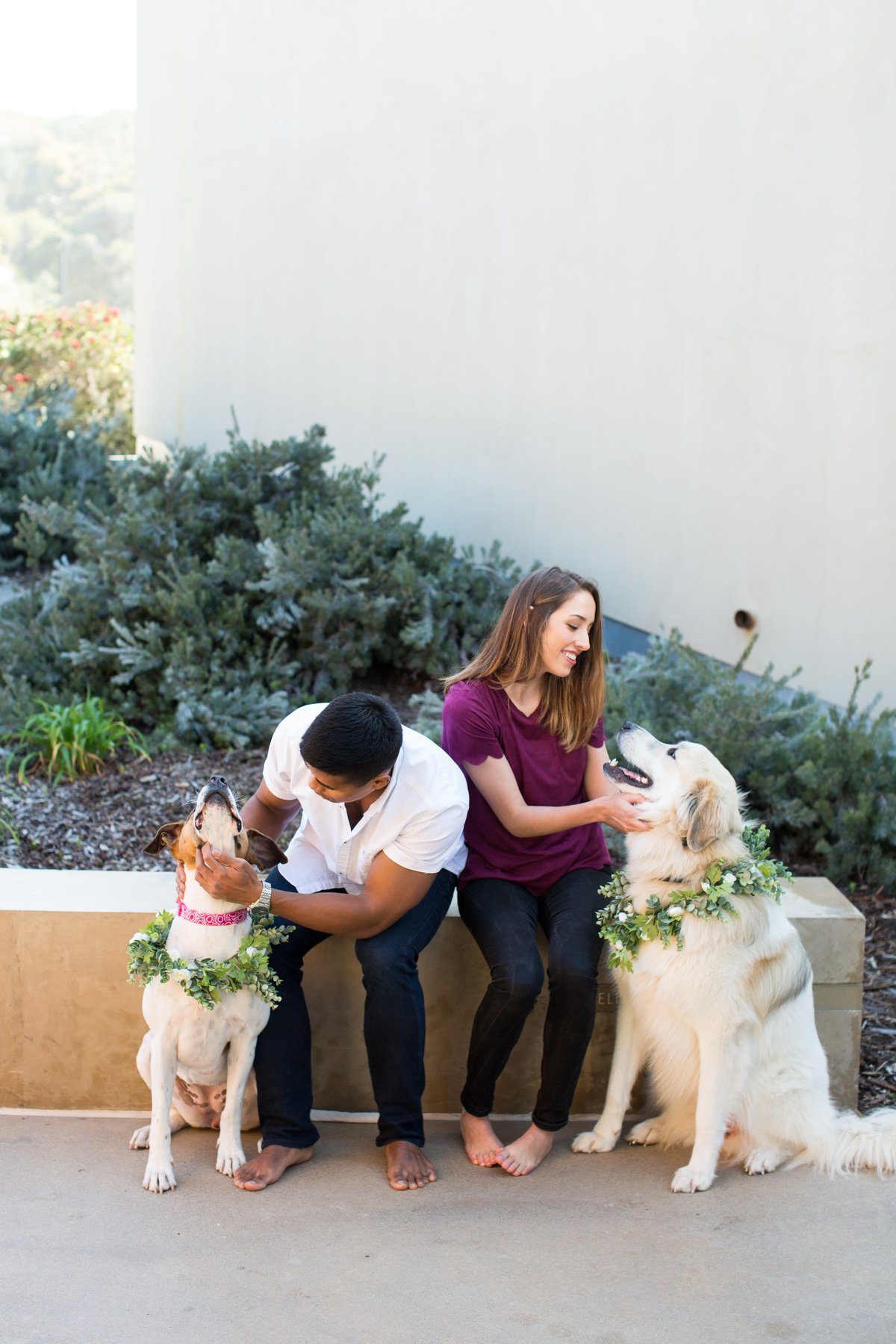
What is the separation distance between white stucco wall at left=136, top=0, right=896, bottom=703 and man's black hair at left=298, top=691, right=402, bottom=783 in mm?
2947

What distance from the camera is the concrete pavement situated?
104 inches

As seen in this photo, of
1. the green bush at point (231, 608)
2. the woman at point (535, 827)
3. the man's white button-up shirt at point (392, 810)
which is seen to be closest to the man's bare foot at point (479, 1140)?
the woman at point (535, 827)

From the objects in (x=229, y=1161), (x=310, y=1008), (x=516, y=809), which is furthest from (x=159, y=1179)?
(x=516, y=809)

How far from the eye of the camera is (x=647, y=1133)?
3461 millimetres

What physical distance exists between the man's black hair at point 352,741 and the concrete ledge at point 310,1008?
29.1 inches

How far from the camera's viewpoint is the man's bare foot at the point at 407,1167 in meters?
3.19

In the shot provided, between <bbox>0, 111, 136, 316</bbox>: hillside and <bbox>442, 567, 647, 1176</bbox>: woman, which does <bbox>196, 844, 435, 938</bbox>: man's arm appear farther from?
<bbox>0, 111, 136, 316</bbox>: hillside

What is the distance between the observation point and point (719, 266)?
5.98 metres

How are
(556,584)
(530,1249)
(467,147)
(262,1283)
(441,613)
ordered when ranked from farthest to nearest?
1. (467,147)
2. (441,613)
3. (556,584)
4. (530,1249)
5. (262,1283)

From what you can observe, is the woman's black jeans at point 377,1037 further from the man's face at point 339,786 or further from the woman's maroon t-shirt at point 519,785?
the man's face at point 339,786

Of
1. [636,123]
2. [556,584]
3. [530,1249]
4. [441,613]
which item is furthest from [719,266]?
[530,1249]

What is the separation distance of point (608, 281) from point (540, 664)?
3.91 metres

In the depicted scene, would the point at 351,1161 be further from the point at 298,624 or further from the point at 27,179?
the point at 27,179

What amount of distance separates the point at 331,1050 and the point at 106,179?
58.7m
